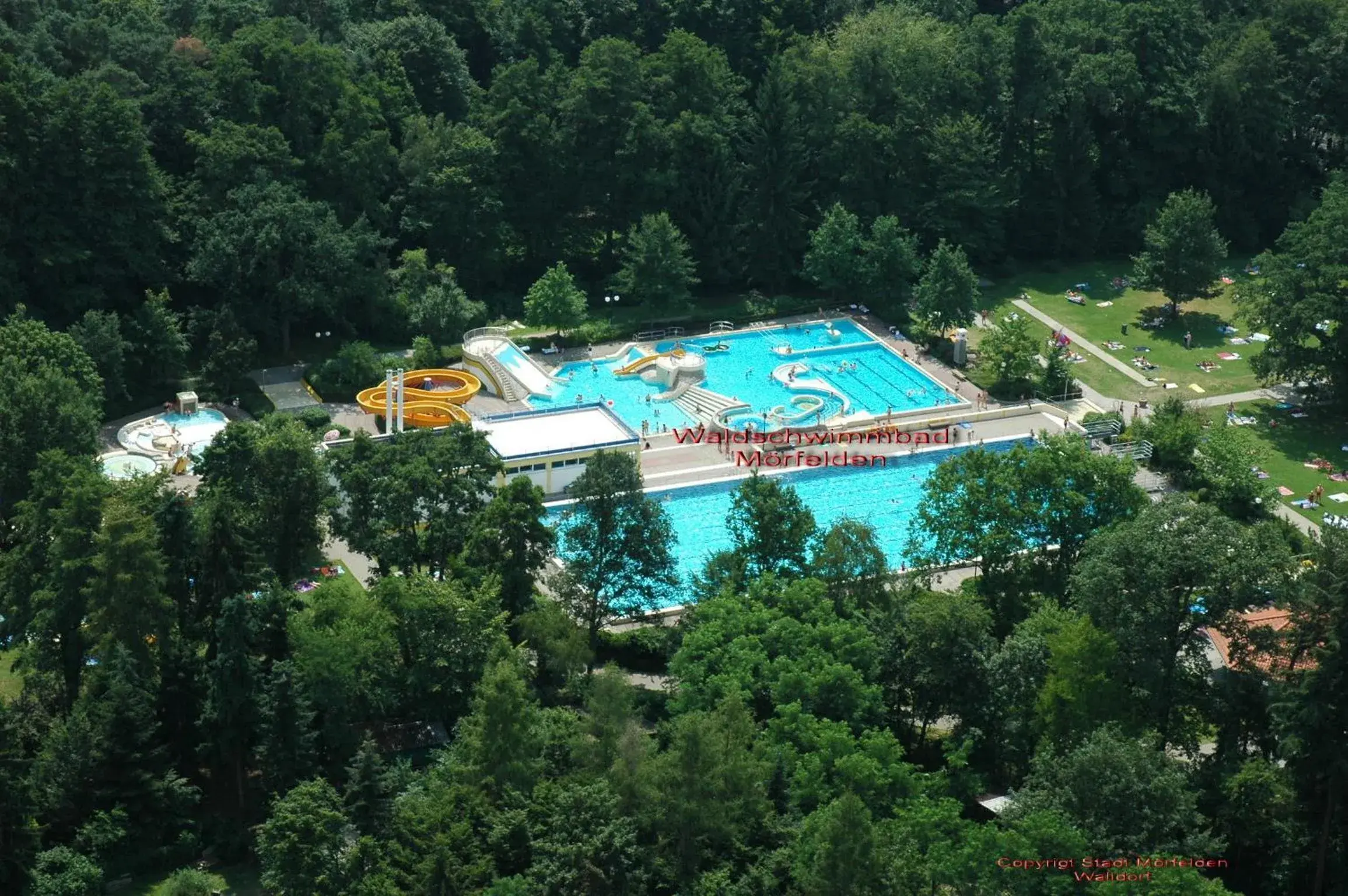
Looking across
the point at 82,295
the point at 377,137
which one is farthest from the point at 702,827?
the point at 377,137

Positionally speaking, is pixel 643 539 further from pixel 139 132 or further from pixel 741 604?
pixel 139 132

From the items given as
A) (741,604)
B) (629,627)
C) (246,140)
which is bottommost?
(629,627)

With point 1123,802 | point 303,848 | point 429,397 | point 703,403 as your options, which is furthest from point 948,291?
point 303,848

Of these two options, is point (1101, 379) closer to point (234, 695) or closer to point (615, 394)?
point (615, 394)

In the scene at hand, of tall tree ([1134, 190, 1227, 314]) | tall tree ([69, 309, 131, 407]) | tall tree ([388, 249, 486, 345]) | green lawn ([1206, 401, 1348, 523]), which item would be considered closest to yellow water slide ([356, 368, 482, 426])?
tall tree ([388, 249, 486, 345])

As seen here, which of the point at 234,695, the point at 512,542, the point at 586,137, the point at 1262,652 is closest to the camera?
the point at 234,695

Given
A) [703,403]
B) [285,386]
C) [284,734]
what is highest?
[284,734]

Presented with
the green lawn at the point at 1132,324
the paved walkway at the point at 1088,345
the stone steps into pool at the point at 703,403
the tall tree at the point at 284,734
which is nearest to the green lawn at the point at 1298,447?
the green lawn at the point at 1132,324
